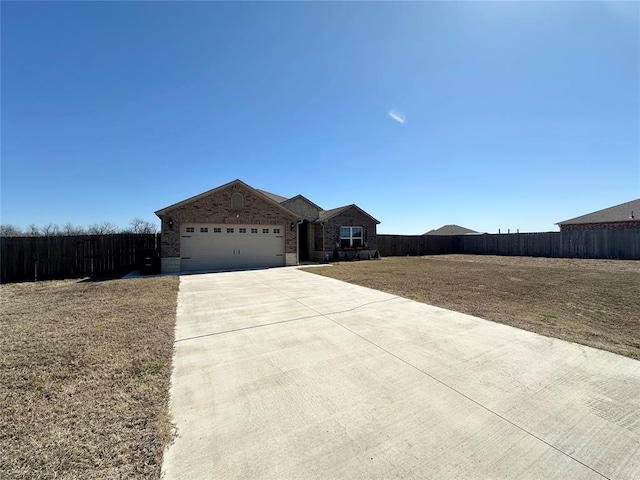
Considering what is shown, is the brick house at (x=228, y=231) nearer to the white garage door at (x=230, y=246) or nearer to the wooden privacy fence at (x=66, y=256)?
the white garage door at (x=230, y=246)

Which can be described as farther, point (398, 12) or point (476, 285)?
point (476, 285)

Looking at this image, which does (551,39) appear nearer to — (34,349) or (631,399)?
(631,399)

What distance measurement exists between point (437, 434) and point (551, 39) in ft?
40.1

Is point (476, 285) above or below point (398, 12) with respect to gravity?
below

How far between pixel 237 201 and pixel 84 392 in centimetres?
1226

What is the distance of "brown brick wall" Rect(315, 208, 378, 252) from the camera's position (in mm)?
19438

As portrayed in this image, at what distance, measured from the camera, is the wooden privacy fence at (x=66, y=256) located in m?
10.3

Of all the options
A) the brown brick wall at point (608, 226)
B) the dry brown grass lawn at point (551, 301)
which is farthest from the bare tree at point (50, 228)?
the brown brick wall at point (608, 226)

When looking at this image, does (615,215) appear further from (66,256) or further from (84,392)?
(66,256)

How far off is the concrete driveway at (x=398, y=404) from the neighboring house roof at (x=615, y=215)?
1058 inches

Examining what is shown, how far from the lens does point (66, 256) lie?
11352mm

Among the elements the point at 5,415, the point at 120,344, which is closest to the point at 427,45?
the point at 120,344

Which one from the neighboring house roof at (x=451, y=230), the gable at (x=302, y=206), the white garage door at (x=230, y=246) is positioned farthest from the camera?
the neighboring house roof at (x=451, y=230)

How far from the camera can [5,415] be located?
2.29 metres
